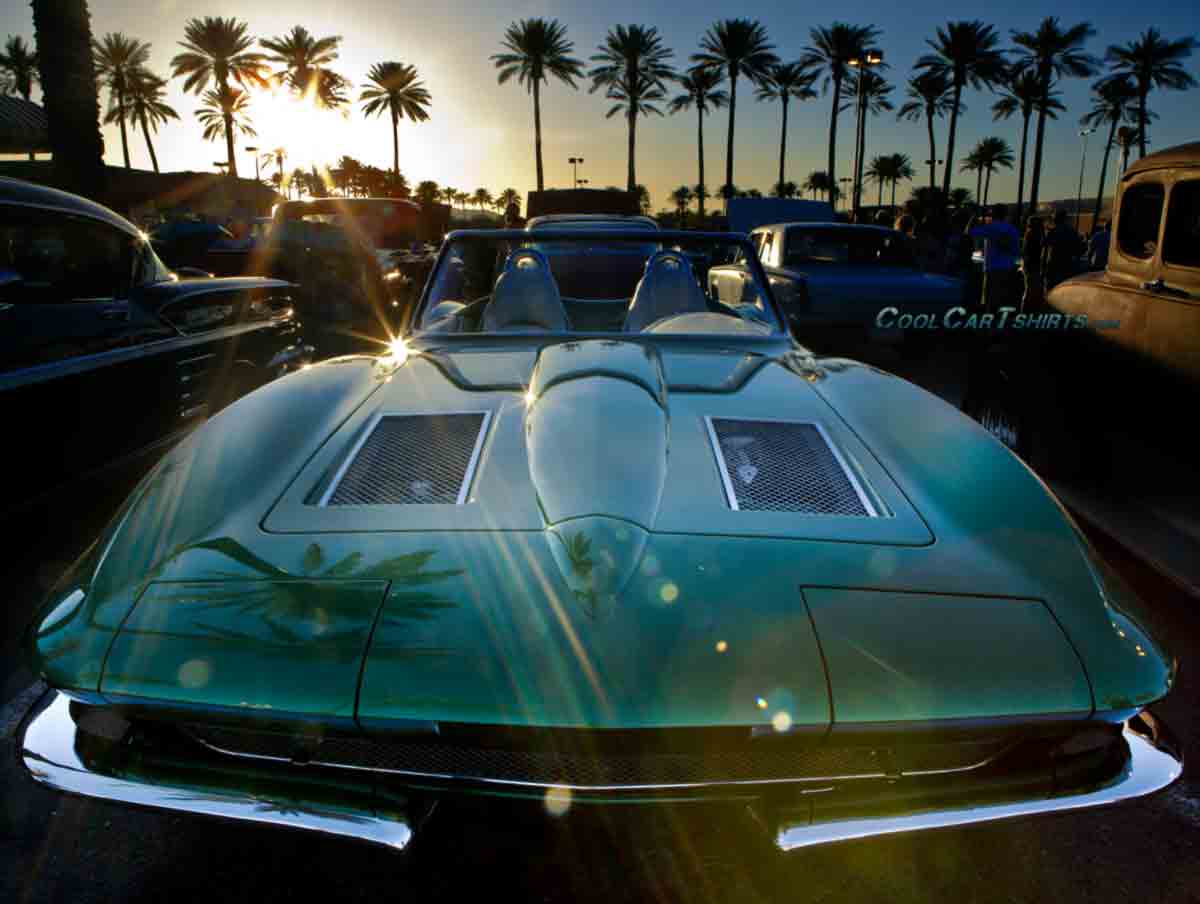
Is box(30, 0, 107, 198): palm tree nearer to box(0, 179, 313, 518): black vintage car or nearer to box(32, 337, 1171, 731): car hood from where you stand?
box(0, 179, 313, 518): black vintage car

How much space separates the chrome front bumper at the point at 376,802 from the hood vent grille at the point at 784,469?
22.2 inches

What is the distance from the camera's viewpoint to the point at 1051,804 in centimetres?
133

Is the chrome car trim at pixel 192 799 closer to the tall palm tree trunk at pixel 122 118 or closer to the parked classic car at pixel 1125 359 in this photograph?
the parked classic car at pixel 1125 359

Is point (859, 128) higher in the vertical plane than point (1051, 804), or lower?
higher

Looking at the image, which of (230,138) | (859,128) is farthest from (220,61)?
(859,128)

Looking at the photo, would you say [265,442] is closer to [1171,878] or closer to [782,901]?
[782,901]

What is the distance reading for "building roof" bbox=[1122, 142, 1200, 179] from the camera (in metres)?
3.59

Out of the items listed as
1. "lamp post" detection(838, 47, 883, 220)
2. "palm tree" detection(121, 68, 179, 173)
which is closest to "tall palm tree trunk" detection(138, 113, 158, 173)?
"palm tree" detection(121, 68, 179, 173)

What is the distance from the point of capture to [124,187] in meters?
36.9

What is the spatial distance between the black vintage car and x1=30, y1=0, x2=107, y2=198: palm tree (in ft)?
17.1

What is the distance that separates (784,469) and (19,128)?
122 feet

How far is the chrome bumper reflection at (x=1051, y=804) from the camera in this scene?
1.27 m

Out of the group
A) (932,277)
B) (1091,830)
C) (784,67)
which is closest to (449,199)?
Result: (784,67)

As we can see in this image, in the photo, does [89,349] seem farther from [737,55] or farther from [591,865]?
[737,55]
